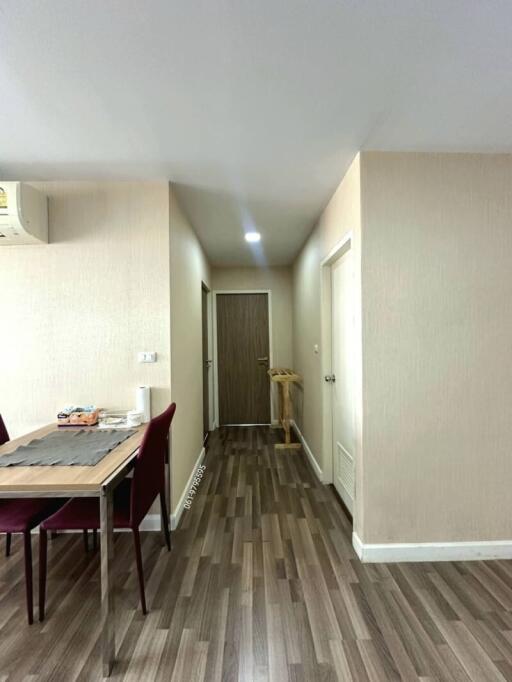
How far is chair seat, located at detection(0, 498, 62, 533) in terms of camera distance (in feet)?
5.17

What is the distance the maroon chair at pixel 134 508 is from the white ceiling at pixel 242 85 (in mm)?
1520

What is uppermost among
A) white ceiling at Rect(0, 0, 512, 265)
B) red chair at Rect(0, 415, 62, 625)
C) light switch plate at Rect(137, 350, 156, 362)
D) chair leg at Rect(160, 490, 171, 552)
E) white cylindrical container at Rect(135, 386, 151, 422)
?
white ceiling at Rect(0, 0, 512, 265)

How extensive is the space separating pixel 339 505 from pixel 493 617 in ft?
3.82

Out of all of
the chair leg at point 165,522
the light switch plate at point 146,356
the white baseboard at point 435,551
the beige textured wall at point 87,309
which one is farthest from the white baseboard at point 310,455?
the light switch plate at point 146,356

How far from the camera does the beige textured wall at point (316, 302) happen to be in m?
2.08

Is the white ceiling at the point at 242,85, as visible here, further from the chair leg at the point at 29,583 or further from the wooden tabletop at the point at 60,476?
the chair leg at the point at 29,583

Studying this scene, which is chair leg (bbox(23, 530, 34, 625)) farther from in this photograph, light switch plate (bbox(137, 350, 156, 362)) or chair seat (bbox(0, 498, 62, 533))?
light switch plate (bbox(137, 350, 156, 362))

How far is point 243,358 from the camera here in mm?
5090

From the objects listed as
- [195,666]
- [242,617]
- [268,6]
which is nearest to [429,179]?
[268,6]

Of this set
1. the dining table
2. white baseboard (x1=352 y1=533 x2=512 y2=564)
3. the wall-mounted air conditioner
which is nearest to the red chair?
the dining table

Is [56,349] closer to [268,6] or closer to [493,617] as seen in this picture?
[268,6]

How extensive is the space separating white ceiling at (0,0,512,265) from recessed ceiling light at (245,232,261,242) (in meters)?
1.16

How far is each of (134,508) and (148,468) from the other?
0.61ft

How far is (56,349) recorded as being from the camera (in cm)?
232
